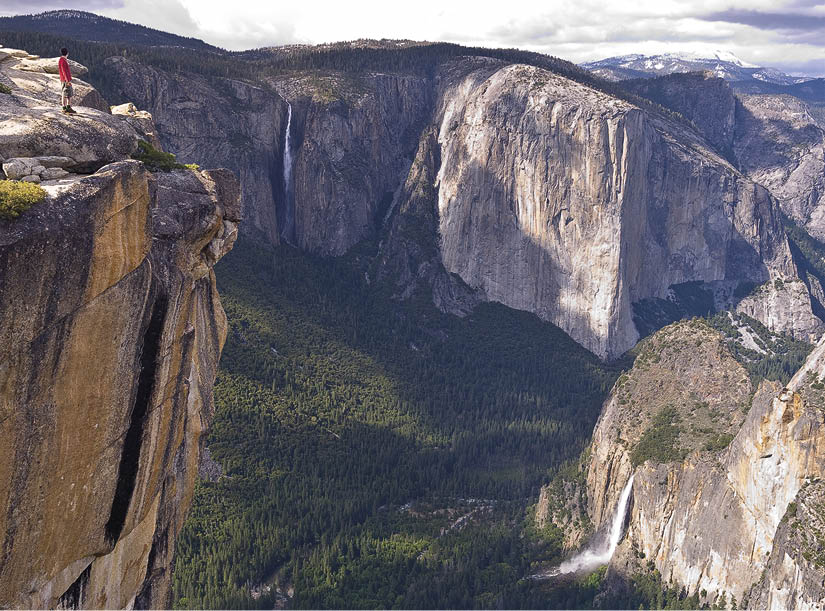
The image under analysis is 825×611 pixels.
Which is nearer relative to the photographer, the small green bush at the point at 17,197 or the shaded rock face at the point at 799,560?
the small green bush at the point at 17,197

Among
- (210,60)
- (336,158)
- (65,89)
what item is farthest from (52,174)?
(210,60)

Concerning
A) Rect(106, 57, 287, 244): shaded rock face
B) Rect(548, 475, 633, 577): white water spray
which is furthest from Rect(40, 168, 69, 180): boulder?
Rect(106, 57, 287, 244): shaded rock face

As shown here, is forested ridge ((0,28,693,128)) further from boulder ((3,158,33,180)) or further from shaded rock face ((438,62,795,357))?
boulder ((3,158,33,180))

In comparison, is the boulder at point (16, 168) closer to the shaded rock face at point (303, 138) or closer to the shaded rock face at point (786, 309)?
the shaded rock face at point (303, 138)

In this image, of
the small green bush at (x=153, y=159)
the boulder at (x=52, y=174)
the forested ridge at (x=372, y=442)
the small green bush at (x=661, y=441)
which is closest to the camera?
the boulder at (x=52, y=174)

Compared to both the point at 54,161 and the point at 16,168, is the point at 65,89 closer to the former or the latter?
the point at 54,161

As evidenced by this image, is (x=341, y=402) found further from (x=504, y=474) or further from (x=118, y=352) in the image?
(x=118, y=352)

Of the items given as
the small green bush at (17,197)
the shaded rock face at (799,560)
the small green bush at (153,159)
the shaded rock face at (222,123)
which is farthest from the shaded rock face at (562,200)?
the small green bush at (17,197)
